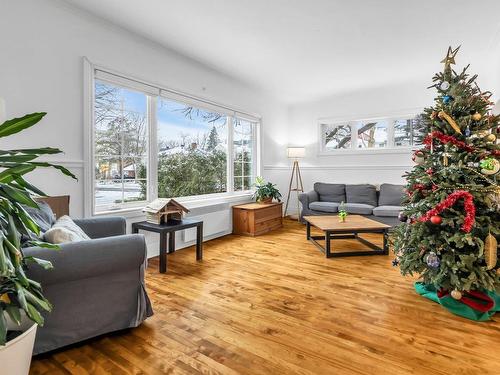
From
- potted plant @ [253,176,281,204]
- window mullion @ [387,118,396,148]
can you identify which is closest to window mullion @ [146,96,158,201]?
potted plant @ [253,176,281,204]

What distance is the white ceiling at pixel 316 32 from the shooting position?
2830mm

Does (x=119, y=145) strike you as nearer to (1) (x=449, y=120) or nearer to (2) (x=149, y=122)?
(2) (x=149, y=122)

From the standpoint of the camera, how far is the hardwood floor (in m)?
1.60

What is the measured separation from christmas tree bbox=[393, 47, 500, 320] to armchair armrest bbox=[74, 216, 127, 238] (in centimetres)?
250

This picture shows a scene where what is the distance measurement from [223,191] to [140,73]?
230cm

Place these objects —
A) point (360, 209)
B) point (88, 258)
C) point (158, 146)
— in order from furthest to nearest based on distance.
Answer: point (360, 209), point (158, 146), point (88, 258)

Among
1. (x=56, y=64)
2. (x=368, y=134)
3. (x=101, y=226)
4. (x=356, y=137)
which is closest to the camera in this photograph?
(x=101, y=226)

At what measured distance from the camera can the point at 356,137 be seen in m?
6.04

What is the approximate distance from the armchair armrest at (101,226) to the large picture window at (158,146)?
24.4 inches

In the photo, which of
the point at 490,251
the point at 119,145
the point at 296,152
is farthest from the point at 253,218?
the point at 490,251

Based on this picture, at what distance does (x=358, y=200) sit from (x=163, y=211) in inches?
141

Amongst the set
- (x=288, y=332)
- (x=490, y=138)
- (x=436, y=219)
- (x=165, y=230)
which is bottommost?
(x=288, y=332)

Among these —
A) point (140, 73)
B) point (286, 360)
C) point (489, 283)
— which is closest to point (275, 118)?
point (140, 73)

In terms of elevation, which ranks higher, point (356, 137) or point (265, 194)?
point (356, 137)
